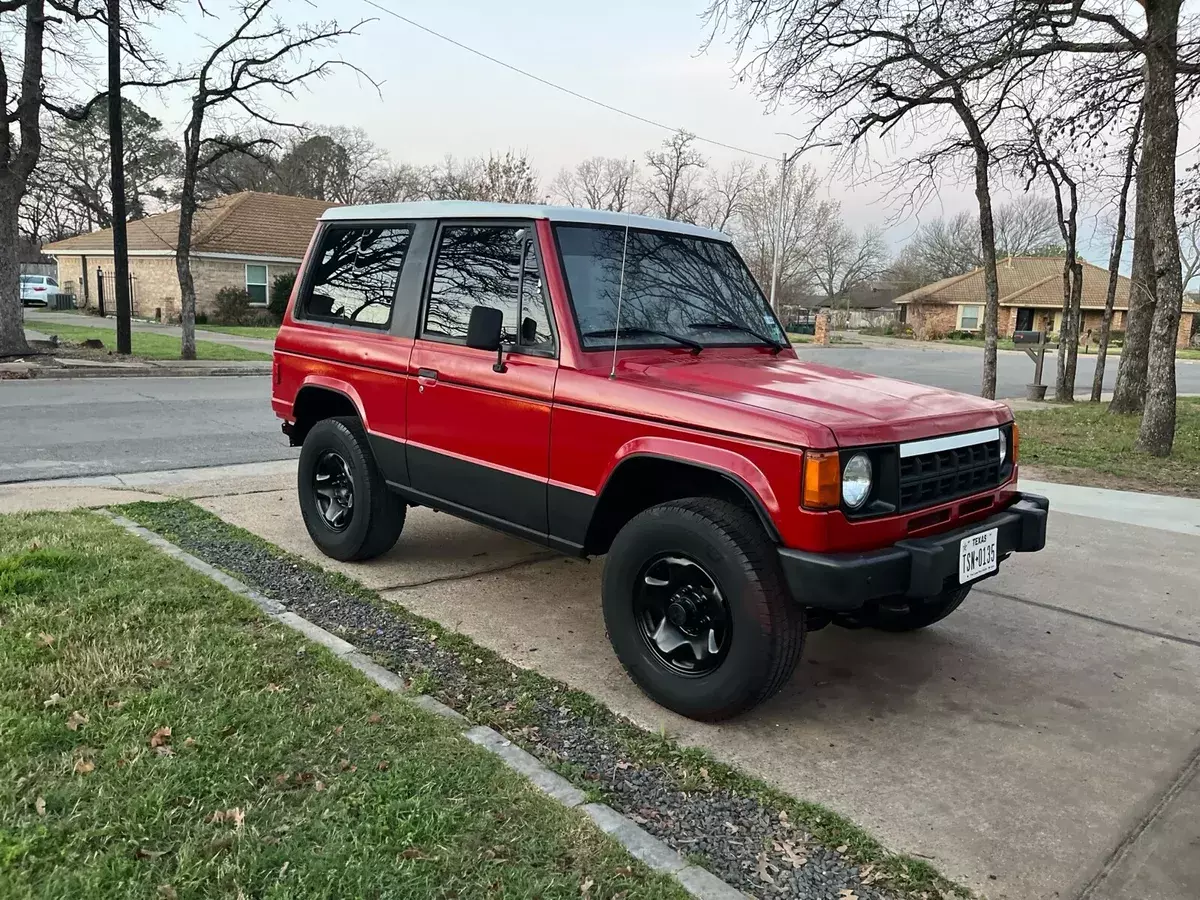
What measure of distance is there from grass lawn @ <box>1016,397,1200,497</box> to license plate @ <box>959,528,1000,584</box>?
614 centimetres

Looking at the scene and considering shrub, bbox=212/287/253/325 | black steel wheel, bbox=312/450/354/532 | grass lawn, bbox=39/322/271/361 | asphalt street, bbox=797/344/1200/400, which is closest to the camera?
black steel wheel, bbox=312/450/354/532

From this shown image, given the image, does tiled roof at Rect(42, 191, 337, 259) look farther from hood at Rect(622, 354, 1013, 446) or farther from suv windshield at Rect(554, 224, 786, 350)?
hood at Rect(622, 354, 1013, 446)

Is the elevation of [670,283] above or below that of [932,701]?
above

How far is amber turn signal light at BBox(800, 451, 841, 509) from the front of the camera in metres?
3.01

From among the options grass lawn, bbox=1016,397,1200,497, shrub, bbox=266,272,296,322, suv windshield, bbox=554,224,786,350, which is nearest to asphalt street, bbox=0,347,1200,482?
suv windshield, bbox=554,224,786,350

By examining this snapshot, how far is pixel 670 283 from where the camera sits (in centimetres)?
434

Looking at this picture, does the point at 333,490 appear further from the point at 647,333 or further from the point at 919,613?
the point at 919,613

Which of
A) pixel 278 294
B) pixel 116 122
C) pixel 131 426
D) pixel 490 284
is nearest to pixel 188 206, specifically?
pixel 116 122

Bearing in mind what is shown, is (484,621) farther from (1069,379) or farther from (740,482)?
(1069,379)

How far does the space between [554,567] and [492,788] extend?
107 inches

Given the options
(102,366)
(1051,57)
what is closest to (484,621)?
(1051,57)

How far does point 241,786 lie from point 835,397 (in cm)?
249

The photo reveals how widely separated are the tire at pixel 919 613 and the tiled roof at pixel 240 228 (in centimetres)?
3211

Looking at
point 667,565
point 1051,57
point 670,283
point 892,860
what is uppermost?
point 1051,57
